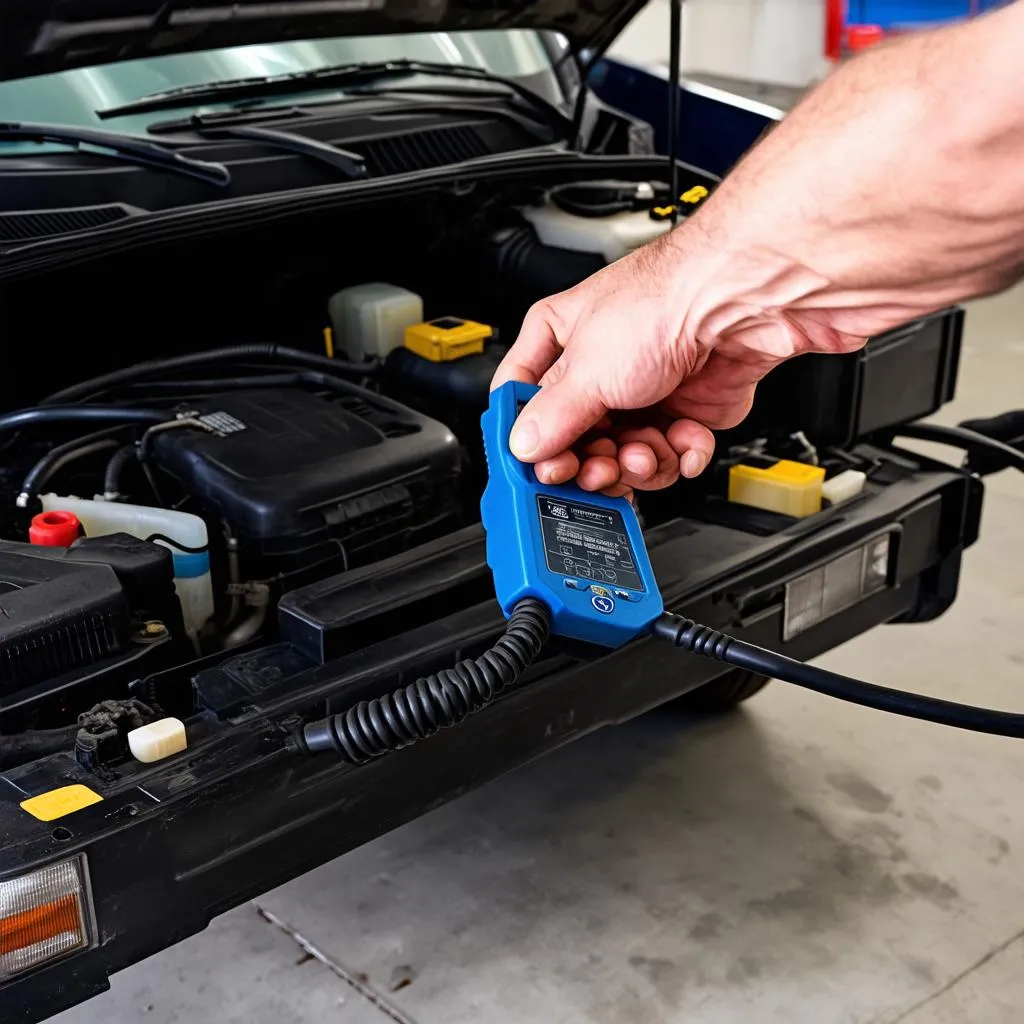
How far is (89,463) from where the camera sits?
75.9 inches

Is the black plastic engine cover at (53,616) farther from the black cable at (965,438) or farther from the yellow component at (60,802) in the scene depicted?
the black cable at (965,438)

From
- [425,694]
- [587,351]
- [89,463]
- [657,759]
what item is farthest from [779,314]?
[657,759]

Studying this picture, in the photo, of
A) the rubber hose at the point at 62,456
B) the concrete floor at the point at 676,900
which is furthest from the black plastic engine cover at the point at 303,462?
the concrete floor at the point at 676,900

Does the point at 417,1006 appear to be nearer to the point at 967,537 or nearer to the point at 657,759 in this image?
the point at 657,759

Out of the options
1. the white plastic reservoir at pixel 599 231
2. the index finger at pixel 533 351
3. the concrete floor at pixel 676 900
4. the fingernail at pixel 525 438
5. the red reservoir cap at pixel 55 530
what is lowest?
the concrete floor at pixel 676 900

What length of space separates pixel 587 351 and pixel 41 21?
97 centimetres

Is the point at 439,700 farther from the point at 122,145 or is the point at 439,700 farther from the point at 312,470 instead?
the point at 122,145

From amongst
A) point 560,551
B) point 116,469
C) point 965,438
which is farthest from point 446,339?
point 965,438

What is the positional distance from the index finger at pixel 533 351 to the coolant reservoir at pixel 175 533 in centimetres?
50

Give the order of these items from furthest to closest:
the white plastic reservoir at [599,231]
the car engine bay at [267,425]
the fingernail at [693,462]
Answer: the white plastic reservoir at [599,231] < the car engine bay at [267,425] < the fingernail at [693,462]

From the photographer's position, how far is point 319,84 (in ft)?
7.88

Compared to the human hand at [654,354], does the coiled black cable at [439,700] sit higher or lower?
lower

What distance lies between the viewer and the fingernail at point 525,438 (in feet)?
4.36

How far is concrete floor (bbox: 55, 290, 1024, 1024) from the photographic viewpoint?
1919 millimetres
